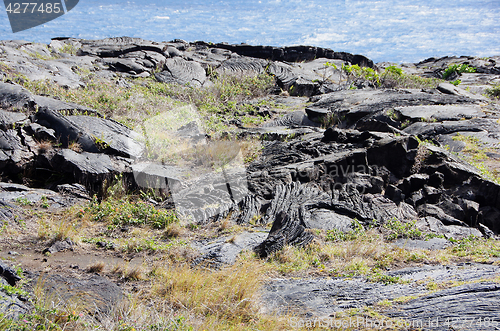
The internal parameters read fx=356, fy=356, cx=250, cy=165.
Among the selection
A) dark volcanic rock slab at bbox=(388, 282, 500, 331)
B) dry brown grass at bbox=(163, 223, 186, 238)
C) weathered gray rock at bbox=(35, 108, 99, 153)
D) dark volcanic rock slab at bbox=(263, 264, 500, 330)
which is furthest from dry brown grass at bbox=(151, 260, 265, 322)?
weathered gray rock at bbox=(35, 108, 99, 153)

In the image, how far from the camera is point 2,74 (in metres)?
10.2

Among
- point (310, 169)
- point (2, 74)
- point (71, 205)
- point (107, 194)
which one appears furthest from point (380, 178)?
point (2, 74)

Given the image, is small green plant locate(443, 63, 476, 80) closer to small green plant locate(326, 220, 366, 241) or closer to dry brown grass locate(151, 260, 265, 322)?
small green plant locate(326, 220, 366, 241)

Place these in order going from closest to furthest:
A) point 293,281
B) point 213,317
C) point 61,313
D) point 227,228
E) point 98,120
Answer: point 61,313 → point 213,317 → point 293,281 → point 227,228 → point 98,120

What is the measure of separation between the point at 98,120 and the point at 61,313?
6368 millimetres

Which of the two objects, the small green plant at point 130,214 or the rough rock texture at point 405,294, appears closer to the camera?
the rough rock texture at point 405,294

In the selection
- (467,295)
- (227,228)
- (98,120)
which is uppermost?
(98,120)

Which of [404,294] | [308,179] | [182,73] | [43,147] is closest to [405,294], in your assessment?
[404,294]

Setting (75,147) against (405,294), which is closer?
(405,294)

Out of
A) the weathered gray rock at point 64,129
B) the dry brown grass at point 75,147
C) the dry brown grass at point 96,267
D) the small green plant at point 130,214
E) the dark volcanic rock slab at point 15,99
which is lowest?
the small green plant at point 130,214

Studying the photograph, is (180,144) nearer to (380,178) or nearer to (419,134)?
(380,178)

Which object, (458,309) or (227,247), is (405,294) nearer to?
(458,309)

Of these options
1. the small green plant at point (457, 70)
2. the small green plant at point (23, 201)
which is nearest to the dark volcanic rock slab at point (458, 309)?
the small green plant at point (23, 201)

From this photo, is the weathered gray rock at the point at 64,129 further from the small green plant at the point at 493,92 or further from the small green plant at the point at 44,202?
the small green plant at the point at 493,92
